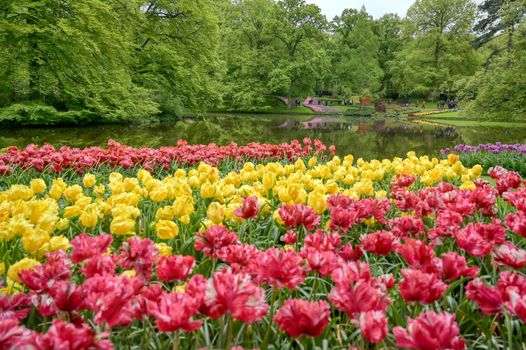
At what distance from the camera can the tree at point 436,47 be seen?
134 ft

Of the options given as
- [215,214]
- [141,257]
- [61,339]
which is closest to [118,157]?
[215,214]

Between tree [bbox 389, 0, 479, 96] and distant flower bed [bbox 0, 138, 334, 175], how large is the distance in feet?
122

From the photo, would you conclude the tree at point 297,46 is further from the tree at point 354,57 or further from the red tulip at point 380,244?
the red tulip at point 380,244

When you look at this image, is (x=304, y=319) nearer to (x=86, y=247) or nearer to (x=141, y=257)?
(x=141, y=257)

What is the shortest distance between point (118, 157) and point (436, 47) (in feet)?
143

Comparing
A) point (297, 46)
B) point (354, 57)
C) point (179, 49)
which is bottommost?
point (179, 49)

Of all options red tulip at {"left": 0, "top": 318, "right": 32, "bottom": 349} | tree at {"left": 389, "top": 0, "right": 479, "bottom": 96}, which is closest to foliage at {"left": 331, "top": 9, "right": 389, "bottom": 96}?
tree at {"left": 389, "top": 0, "right": 479, "bottom": 96}

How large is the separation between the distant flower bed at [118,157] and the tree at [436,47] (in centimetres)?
3723

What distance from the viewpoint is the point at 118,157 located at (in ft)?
18.0

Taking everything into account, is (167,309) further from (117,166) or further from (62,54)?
(62,54)

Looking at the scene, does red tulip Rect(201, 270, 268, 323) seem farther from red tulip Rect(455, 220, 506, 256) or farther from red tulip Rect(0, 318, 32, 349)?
red tulip Rect(455, 220, 506, 256)

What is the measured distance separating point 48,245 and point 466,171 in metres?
4.29

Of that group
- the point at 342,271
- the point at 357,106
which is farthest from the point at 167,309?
the point at 357,106

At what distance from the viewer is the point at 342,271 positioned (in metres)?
1.32
